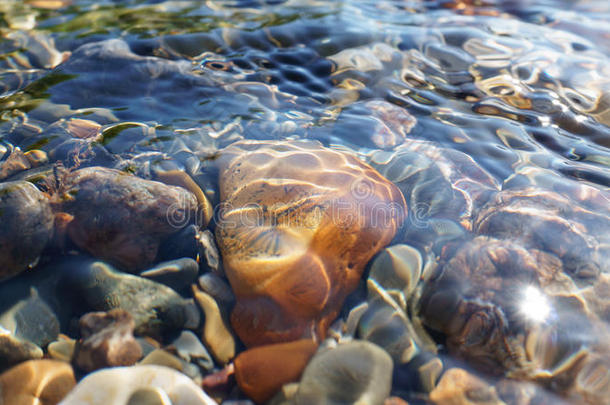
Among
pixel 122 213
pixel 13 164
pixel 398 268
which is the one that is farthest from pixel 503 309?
pixel 13 164

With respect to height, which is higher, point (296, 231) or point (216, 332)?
point (296, 231)

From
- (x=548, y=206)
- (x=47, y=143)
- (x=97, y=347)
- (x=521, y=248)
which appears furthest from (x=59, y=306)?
(x=548, y=206)

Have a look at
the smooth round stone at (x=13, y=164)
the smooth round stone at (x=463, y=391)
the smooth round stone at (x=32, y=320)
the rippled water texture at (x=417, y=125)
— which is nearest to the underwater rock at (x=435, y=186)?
the rippled water texture at (x=417, y=125)

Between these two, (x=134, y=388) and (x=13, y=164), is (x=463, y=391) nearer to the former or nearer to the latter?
(x=134, y=388)

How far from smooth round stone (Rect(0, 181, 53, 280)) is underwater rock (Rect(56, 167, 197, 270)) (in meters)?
0.14

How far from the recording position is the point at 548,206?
2863 mm

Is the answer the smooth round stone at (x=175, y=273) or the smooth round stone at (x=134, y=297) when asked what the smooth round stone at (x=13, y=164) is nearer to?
the smooth round stone at (x=134, y=297)

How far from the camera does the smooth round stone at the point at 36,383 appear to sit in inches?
76.7

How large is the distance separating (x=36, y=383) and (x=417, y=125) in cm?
330

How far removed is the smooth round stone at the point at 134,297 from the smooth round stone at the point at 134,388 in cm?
30

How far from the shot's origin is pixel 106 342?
81.7 inches

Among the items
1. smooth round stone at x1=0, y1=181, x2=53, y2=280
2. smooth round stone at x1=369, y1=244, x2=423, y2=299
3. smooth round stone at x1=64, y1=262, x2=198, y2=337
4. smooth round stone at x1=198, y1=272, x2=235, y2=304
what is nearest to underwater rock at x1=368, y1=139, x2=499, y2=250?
smooth round stone at x1=369, y1=244, x2=423, y2=299

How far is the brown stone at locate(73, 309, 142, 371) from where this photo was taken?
206cm

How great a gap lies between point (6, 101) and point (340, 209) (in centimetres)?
336
